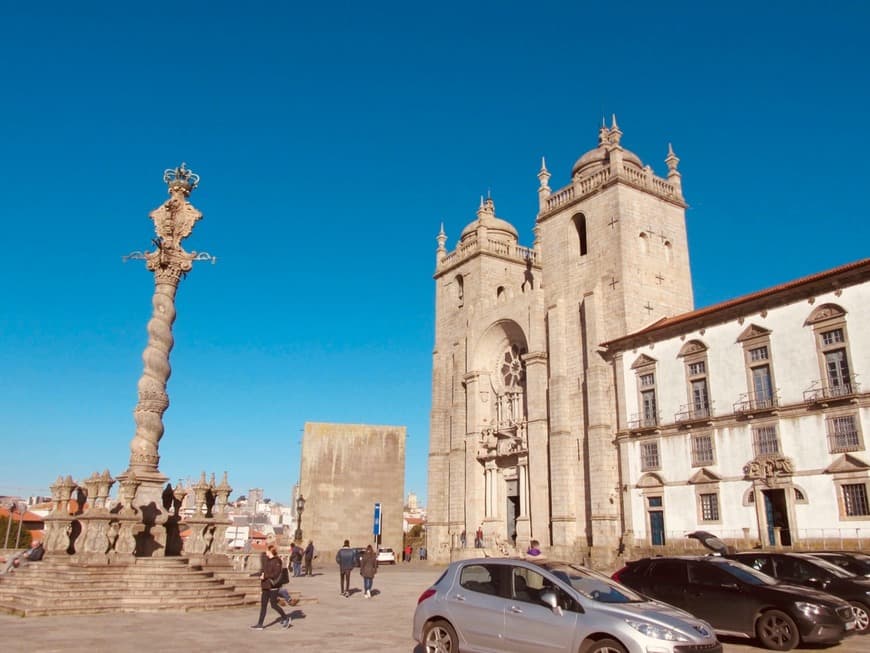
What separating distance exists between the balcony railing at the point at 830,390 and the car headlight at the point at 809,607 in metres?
14.7

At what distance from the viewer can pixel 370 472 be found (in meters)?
45.5

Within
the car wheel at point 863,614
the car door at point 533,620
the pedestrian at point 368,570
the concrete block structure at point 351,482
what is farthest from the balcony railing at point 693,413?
the concrete block structure at point 351,482

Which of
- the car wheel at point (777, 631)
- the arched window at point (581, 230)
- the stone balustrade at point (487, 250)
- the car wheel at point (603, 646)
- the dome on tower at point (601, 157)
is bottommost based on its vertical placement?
the car wheel at point (777, 631)

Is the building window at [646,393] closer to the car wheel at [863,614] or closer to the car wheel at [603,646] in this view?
the car wheel at [863,614]

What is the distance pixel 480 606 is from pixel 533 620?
846 millimetres

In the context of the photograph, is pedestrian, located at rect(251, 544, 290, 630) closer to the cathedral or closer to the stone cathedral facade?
the cathedral

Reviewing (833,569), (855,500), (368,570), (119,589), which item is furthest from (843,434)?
(119,589)

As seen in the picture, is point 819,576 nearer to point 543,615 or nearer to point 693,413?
point 543,615

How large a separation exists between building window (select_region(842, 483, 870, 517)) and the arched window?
1822 cm

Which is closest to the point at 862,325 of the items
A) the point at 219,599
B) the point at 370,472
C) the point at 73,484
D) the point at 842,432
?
the point at 842,432

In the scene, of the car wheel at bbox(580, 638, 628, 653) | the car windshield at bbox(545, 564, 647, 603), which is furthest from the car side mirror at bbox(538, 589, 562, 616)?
the car wheel at bbox(580, 638, 628, 653)

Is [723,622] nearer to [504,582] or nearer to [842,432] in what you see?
[504,582]

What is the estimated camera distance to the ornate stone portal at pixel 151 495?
17.4m

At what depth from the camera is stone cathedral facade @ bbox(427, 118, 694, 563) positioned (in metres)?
32.9
